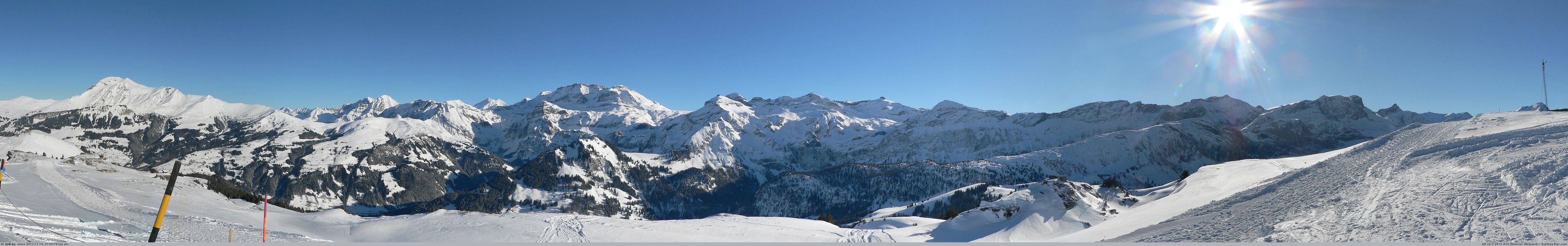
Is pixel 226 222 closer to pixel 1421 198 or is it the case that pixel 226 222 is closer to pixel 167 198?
pixel 167 198

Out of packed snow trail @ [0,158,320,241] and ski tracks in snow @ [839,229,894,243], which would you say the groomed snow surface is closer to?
packed snow trail @ [0,158,320,241]

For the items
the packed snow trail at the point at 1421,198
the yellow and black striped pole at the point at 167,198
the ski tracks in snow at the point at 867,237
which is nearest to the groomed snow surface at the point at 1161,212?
the packed snow trail at the point at 1421,198

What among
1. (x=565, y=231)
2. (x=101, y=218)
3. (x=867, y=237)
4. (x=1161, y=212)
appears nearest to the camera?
(x=101, y=218)

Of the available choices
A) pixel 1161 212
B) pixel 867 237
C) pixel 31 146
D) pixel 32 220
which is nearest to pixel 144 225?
pixel 32 220

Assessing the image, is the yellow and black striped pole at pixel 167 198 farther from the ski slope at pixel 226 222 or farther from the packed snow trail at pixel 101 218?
the ski slope at pixel 226 222

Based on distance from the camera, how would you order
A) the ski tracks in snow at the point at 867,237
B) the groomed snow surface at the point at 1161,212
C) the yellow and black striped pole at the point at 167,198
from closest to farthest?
the yellow and black striped pole at the point at 167,198, the groomed snow surface at the point at 1161,212, the ski tracks in snow at the point at 867,237

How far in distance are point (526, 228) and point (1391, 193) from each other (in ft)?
103

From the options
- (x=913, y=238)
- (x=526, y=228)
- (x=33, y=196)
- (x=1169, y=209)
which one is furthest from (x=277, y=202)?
(x=1169, y=209)

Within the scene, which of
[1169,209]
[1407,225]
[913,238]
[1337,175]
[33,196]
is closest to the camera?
[1407,225]

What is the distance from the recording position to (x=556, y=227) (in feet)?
92.1

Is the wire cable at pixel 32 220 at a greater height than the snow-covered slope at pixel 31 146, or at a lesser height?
lesser

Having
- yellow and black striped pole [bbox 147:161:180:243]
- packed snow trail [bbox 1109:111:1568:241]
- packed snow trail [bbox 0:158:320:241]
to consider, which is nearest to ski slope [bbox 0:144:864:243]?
packed snow trail [bbox 0:158:320:241]

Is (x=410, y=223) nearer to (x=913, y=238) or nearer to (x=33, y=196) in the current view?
(x=33, y=196)

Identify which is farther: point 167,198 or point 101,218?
point 101,218
